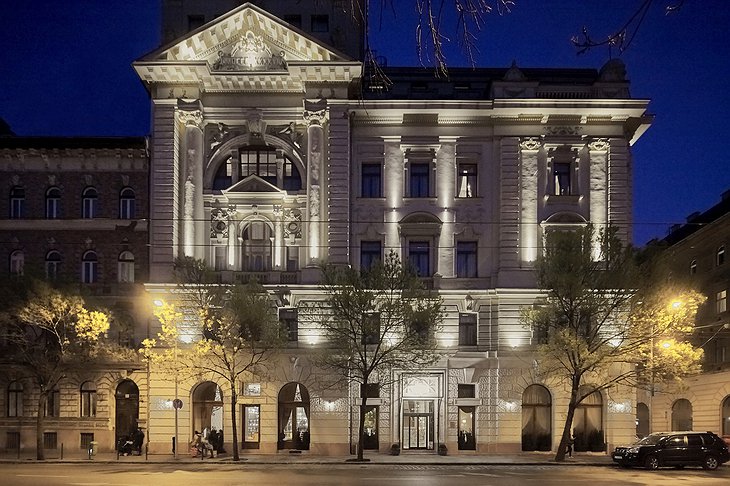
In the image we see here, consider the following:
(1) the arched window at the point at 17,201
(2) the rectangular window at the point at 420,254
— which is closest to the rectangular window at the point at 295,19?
(2) the rectangular window at the point at 420,254

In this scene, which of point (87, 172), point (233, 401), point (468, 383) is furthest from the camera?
point (87, 172)

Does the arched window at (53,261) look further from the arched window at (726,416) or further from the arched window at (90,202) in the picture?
the arched window at (726,416)

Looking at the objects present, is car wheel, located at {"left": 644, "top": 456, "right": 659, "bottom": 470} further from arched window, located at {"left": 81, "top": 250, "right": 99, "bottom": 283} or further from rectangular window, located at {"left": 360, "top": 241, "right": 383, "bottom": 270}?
arched window, located at {"left": 81, "top": 250, "right": 99, "bottom": 283}

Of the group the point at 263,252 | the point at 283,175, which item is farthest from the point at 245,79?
the point at 263,252

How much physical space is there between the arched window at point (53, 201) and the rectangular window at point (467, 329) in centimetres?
2358

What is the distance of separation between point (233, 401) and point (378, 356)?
23.6 feet

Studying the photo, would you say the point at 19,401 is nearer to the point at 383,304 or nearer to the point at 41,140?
the point at 41,140

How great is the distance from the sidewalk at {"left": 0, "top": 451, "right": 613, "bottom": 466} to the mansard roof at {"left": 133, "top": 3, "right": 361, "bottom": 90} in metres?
19.6

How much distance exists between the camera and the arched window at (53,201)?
45406mm

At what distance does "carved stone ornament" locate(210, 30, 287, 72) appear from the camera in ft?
140

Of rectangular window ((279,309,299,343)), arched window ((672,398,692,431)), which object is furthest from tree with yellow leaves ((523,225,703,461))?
arched window ((672,398,692,431))

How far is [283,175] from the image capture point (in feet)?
145

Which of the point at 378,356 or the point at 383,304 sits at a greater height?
the point at 383,304

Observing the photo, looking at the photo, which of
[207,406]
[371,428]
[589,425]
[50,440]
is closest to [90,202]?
[50,440]
